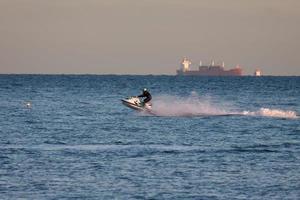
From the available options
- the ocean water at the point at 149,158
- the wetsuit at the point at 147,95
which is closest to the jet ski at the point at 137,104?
the ocean water at the point at 149,158

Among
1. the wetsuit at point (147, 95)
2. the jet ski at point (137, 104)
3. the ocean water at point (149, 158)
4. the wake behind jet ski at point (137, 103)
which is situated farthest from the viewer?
the jet ski at point (137, 104)

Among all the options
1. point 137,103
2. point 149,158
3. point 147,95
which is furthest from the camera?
point 137,103

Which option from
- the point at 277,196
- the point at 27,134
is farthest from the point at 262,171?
the point at 27,134

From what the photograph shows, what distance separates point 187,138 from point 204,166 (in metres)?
9.94

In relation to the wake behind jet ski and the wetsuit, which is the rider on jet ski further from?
the wake behind jet ski

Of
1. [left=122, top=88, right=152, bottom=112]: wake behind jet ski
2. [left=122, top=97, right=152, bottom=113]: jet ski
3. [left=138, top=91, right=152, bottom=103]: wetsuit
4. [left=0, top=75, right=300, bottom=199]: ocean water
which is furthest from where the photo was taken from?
[left=122, top=97, right=152, bottom=113]: jet ski

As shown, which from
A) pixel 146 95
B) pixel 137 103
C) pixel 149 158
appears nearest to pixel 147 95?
pixel 146 95

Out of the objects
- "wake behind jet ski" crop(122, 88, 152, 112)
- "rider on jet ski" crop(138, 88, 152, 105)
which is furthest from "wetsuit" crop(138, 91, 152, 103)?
"wake behind jet ski" crop(122, 88, 152, 112)

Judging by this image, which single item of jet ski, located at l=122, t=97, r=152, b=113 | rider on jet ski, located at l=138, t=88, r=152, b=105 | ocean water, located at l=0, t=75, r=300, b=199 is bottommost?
ocean water, located at l=0, t=75, r=300, b=199

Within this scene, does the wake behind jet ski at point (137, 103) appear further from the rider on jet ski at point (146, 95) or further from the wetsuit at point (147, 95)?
the wetsuit at point (147, 95)

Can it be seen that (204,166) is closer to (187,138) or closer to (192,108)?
(187,138)

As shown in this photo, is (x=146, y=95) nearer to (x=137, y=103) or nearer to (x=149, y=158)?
(x=137, y=103)

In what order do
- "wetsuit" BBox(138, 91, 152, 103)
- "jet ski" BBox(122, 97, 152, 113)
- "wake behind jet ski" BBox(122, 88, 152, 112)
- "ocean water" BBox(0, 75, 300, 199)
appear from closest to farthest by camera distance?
"ocean water" BBox(0, 75, 300, 199)
"wetsuit" BBox(138, 91, 152, 103)
"wake behind jet ski" BBox(122, 88, 152, 112)
"jet ski" BBox(122, 97, 152, 113)

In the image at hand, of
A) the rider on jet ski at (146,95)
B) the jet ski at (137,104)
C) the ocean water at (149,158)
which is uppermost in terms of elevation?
the rider on jet ski at (146,95)
